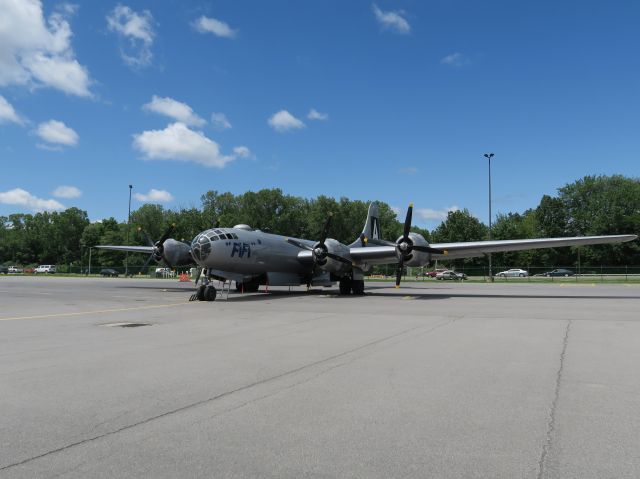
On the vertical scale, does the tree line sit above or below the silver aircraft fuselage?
above

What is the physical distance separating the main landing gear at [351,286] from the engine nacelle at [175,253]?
396 inches

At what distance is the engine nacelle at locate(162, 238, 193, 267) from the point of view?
29.7 metres

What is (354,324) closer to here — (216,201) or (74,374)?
(74,374)

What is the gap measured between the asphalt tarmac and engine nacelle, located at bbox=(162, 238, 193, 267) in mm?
19155

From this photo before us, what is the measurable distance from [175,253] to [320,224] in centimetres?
7085

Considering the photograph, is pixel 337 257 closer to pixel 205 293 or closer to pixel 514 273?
pixel 205 293

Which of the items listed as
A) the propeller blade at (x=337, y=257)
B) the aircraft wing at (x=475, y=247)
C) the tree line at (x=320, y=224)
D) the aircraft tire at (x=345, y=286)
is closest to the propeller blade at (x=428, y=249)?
the aircraft wing at (x=475, y=247)

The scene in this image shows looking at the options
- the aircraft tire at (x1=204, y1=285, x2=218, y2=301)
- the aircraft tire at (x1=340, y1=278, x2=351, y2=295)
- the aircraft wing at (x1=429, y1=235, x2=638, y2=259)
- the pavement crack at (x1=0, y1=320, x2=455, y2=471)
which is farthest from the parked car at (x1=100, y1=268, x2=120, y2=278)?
the pavement crack at (x1=0, y1=320, x2=455, y2=471)

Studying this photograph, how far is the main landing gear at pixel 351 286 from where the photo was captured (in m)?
28.3

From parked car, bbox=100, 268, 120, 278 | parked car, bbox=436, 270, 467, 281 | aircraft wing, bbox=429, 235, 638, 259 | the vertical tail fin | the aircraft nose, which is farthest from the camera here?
parked car, bbox=100, 268, 120, 278

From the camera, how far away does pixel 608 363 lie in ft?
25.0

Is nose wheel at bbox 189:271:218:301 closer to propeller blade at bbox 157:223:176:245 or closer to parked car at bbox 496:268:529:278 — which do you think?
propeller blade at bbox 157:223:176:245

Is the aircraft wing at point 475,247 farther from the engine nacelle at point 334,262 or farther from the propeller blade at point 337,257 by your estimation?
the propeller blade at point 337,257

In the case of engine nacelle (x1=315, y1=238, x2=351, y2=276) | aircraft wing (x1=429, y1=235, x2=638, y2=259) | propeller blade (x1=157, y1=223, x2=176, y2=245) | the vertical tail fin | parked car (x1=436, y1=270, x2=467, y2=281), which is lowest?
parked car (x1=436, y1=270, x2=467, y2=281)
